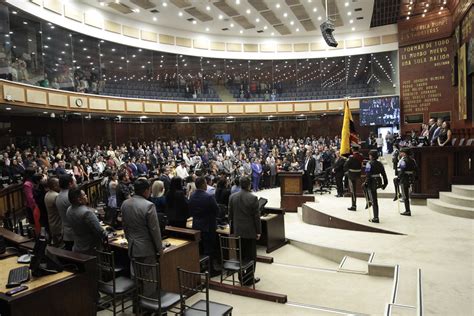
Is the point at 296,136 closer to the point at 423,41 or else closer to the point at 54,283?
the point at 423,41

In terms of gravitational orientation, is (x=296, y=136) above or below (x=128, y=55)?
below

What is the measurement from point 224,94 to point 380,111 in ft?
30.1

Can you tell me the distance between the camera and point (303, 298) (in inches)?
164

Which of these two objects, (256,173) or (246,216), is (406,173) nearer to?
(246,216)

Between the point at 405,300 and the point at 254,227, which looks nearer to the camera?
the point at 405,300

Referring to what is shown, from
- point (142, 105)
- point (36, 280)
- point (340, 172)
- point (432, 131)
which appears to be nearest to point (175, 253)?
point (36, 280)

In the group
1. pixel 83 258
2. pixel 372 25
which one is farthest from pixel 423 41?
pixel 83 258

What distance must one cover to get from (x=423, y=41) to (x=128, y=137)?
50.3ft

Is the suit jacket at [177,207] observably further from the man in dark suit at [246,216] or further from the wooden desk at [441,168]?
the wooden desk at [441,168]

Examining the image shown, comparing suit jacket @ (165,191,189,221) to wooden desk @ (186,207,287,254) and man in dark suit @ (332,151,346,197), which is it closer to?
wooden desk @ (186,207,287,254)

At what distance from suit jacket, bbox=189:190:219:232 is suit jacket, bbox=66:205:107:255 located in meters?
1.20

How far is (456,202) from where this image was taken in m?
6.84

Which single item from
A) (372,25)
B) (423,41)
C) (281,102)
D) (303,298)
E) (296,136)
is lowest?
(303,298)

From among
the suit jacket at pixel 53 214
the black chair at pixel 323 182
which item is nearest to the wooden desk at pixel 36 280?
the suit jacket at pixel 53 214
